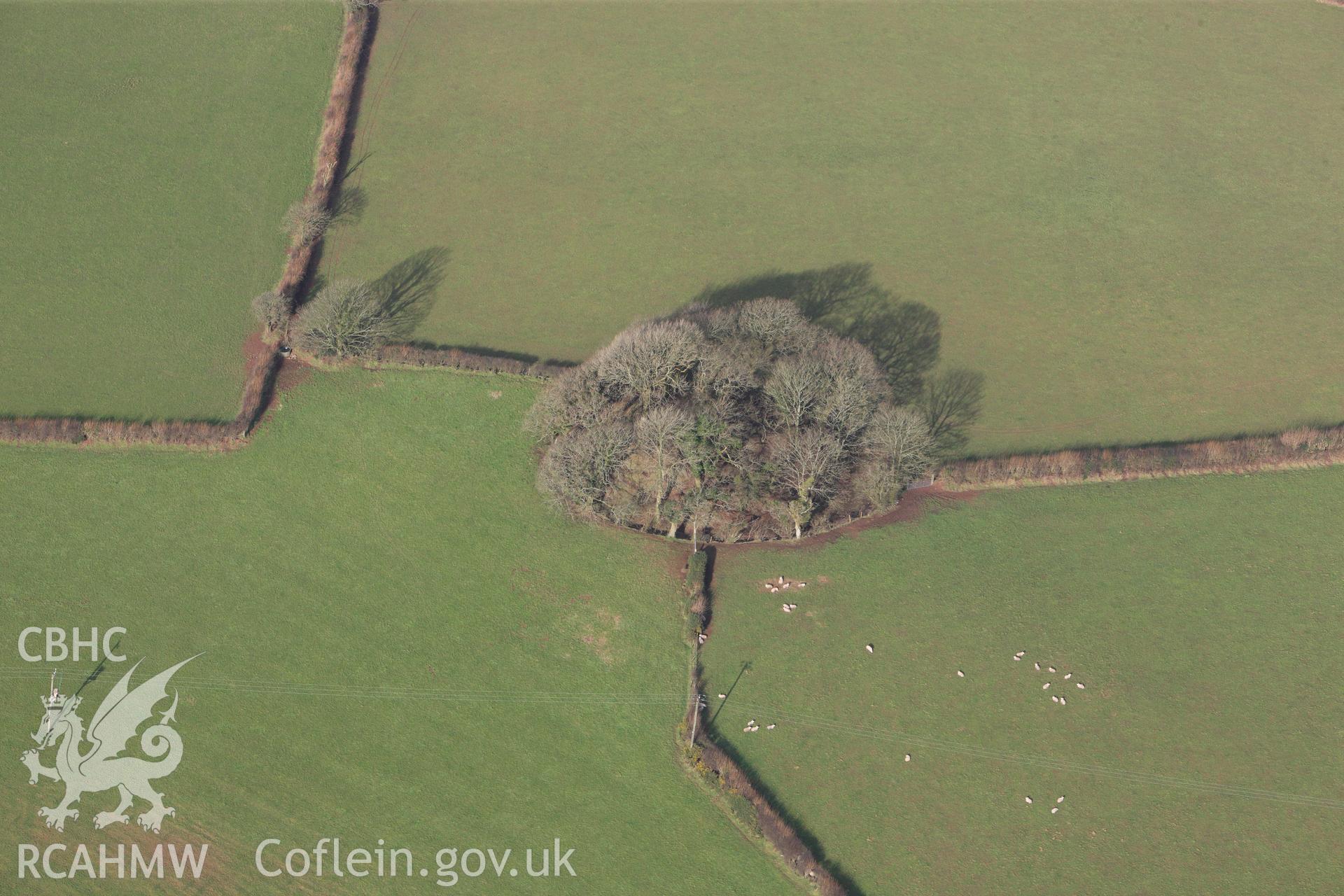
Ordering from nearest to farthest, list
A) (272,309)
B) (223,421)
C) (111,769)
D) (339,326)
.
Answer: (111,769), (223,421), (339,326), (272,309)

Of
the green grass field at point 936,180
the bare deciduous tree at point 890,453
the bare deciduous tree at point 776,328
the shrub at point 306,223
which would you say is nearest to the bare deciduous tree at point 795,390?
the bare deciduous tree at point 776,328

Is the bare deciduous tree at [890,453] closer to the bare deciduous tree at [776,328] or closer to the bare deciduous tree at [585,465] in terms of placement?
the bare deciduous tree at [776,328]

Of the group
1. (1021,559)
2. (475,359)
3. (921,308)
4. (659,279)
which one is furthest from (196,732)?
(921,308)

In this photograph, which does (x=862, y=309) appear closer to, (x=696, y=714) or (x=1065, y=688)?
(x=1065, y=688)

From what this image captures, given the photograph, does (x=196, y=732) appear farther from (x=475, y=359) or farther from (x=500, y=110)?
(x=500, y=110)

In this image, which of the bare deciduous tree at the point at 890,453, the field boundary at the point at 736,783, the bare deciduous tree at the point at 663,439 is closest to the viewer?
the field boundary at the point at 736,783

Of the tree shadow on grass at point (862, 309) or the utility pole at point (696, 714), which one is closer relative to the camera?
the utility pole at point (696, 714)

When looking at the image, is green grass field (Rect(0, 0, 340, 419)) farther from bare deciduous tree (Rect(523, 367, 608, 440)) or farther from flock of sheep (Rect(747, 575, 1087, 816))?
flock of sheep (Rect(747, 575, 1087, 816))

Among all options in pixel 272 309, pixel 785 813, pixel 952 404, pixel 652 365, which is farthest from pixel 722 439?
pixel 272 309
